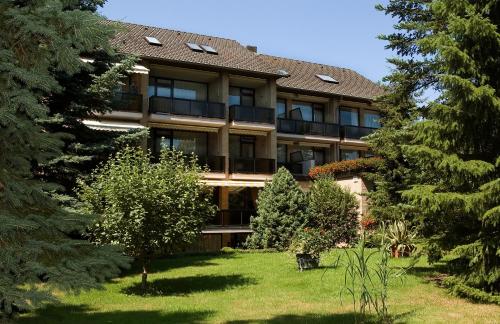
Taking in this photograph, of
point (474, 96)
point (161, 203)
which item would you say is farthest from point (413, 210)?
point (161, 203)

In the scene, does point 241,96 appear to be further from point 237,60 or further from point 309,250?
point 309,250

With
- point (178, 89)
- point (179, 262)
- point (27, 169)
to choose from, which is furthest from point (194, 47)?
point (27, 169)

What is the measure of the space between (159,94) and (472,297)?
21.3 meters

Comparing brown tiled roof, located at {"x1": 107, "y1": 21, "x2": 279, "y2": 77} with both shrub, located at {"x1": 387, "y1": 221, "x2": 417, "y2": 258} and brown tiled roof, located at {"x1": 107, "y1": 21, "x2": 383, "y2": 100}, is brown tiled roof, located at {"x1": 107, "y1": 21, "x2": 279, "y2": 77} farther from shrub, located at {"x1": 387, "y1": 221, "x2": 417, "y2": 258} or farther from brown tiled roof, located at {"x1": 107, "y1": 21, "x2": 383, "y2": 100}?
shrub, located at {"x1": 387, "y1": 221, "x2": 417, "y2": 258}

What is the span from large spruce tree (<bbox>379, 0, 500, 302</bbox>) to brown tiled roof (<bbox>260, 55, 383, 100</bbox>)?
21.4 meters

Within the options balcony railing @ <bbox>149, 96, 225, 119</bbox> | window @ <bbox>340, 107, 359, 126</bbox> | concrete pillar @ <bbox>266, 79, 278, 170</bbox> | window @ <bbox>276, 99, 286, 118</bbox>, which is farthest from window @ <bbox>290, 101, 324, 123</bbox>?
balcony railing @ <bbox>149, 96, 225, 119</bbox>

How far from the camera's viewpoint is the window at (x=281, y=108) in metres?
34.0

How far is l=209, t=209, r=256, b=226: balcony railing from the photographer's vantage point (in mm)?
28031

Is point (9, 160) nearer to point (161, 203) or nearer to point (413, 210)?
point (161, 203)

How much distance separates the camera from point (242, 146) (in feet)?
104

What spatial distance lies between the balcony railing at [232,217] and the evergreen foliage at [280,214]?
368cm

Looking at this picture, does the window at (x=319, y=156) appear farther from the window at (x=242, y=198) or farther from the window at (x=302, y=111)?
the window at (x=242, y=198)

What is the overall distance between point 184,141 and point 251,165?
13.2ft

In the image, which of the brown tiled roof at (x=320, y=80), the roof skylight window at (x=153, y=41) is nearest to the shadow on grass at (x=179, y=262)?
the roof skylight window at (x=153, y=41)
